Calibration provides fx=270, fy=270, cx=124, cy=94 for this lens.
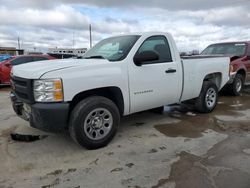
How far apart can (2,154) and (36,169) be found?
33.4 inches

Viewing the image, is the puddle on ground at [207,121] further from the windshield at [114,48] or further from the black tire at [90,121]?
the windshield at [114,48]

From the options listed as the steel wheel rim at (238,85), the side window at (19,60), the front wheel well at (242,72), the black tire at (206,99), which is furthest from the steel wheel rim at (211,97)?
the side window at (19,60)

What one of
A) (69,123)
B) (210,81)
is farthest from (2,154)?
(210,81)

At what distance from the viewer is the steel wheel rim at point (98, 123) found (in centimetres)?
419

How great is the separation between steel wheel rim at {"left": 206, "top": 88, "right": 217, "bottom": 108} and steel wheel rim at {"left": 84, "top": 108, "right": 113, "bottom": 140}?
123 inches

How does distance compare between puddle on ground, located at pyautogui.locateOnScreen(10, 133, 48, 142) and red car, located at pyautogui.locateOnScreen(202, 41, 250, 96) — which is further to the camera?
red car, located at pyautogui.locateOnScreen(202, 41, 250, 96)

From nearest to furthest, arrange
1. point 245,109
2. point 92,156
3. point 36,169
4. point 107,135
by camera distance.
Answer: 1. point 36,169
2. point 92,156
3. point 107,135
4. point 245,109

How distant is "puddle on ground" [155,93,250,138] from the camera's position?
528 cm

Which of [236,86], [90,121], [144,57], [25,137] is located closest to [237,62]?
[236,86]

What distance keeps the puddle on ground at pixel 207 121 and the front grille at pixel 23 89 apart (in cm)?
253

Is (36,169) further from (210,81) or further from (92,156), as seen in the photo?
(210,81)

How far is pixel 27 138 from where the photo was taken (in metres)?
4.81

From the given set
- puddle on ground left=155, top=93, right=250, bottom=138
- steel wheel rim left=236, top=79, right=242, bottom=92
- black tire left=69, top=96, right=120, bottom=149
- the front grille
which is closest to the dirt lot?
puddle on ground left=155, top=93, right=250, bottom=138

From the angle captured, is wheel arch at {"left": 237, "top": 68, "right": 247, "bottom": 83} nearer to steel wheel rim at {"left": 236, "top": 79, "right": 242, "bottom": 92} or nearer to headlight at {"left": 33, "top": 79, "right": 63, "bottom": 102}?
steel wheel rim at {"left": 236, "top": 79, "right": 242, "bottom": 92}
